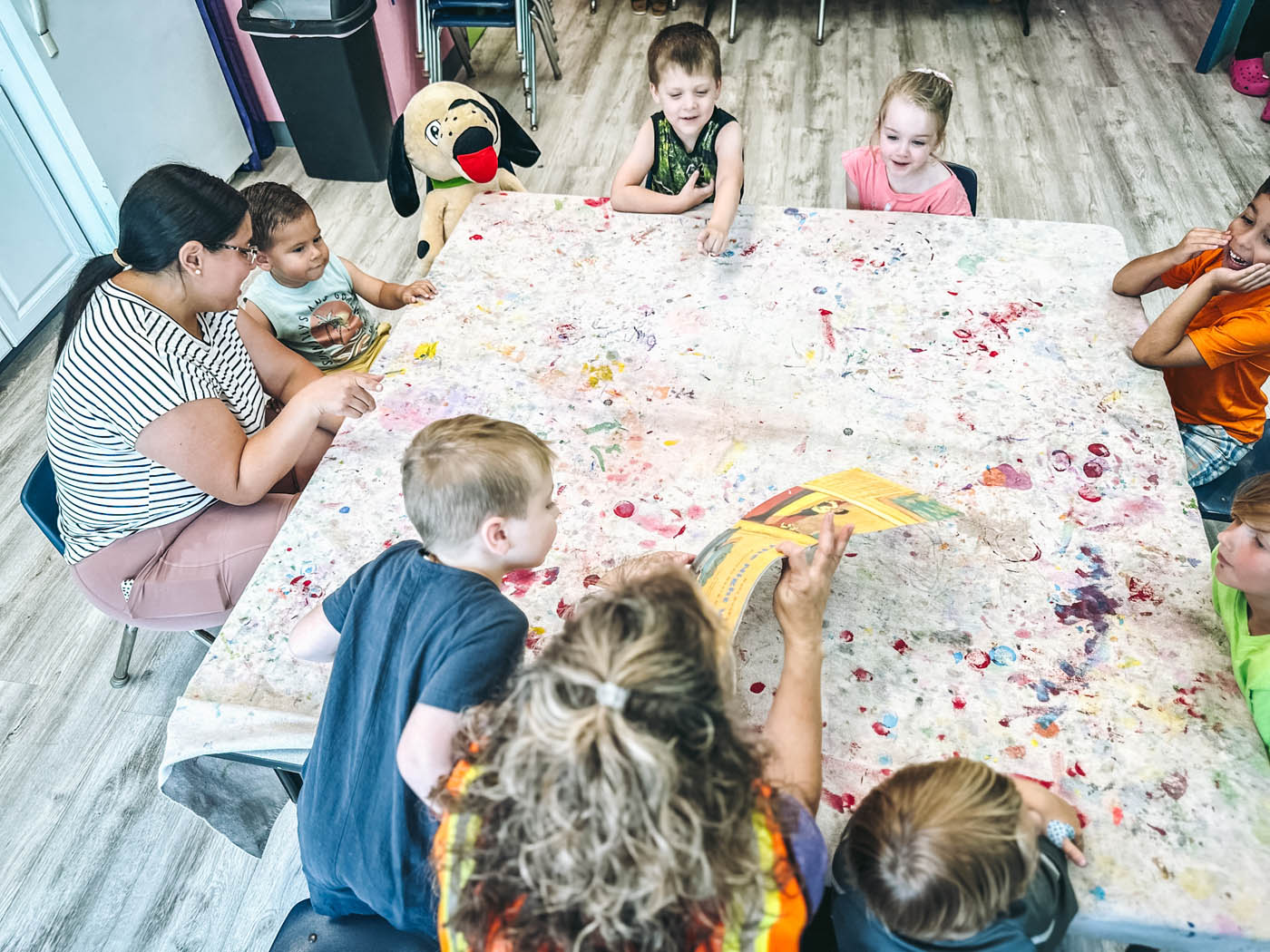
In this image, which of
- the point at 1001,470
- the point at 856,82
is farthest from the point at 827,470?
the point at 856,82

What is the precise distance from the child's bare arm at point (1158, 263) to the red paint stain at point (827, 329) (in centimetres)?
54

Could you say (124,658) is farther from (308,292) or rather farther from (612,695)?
(612,695)

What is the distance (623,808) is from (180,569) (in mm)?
1192

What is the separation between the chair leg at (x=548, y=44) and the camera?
3982 millimetres

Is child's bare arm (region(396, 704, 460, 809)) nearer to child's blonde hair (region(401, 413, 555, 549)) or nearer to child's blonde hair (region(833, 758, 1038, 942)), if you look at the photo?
child's blonde hair (region(401, 413, 555, 549))

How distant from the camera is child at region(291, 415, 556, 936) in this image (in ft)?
3.06

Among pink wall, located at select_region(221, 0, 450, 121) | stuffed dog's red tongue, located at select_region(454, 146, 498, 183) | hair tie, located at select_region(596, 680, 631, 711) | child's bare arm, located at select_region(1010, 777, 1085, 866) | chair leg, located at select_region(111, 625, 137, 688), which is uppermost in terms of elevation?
hair tie, located at select_region(596, 680, 631, 711)

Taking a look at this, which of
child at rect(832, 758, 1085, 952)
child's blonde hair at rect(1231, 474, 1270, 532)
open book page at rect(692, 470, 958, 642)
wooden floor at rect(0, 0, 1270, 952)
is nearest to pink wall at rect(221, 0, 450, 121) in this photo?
wooden floor at rect(0, 0, 1270, 952)

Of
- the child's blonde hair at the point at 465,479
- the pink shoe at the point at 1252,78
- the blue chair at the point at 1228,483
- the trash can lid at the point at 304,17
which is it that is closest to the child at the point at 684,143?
the child's blonde hair at the point at 465,479

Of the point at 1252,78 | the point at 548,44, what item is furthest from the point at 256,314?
the point at 1252,78

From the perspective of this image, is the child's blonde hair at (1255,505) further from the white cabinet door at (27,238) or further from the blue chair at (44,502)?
the white cabinet door at (27,238)

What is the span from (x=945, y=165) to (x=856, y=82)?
7.54 feet

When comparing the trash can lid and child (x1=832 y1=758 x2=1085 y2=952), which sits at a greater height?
child (x1=832 y1=758 x2=1085 y2=952)

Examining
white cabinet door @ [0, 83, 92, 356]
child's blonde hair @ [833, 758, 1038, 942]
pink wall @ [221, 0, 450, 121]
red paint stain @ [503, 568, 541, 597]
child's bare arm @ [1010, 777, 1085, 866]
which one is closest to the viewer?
child's blonde hair @ [833, 758, 1038, 942]
